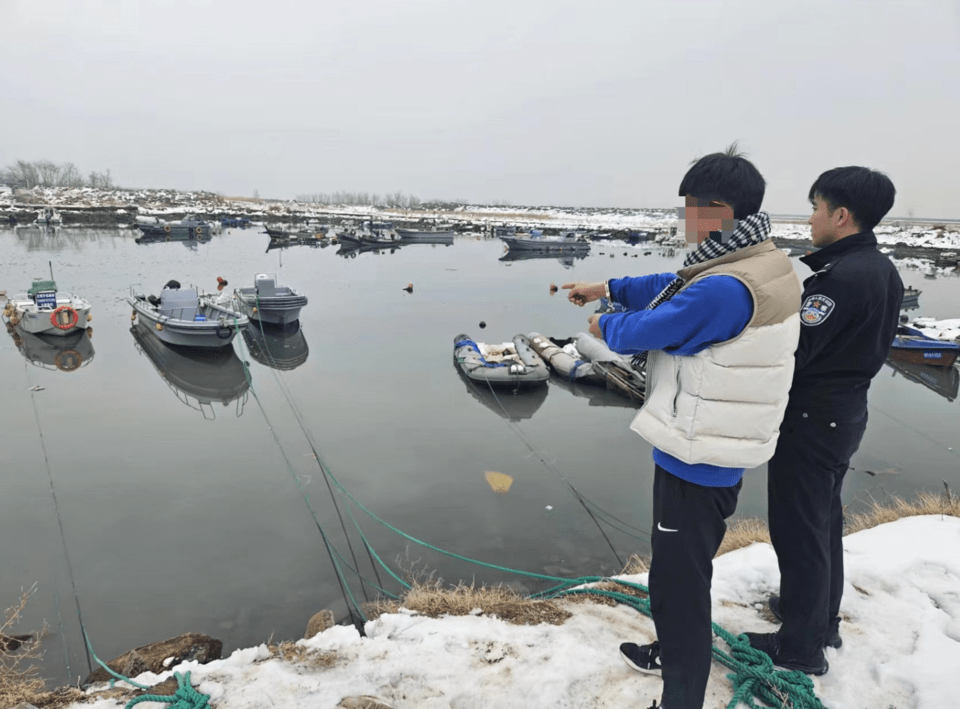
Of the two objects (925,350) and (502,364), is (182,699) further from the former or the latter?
(925,350)

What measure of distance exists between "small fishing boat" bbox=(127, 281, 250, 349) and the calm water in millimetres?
666

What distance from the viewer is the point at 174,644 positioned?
13.1 ft

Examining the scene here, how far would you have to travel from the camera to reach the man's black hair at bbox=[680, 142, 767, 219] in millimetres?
1623

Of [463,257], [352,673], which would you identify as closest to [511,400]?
[352,673]

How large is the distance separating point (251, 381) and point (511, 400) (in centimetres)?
644

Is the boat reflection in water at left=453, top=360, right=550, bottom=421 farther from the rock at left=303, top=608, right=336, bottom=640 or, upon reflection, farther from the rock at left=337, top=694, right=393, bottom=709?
the rock at left=337, top=694, right=393, bottom=709

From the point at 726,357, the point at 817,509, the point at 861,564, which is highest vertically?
the point at 726,357

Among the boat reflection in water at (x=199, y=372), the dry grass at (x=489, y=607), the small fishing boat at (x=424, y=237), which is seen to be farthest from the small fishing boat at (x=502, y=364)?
the small fishing boat at (x=424, y=237)

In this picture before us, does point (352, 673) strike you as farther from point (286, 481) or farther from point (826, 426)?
point (286, 481)

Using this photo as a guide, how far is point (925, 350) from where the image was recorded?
1427 cm

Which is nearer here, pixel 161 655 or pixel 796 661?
pixel 796 661

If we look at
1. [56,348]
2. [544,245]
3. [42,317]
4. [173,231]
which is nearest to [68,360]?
[56,348]

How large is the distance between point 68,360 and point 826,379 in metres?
16.8

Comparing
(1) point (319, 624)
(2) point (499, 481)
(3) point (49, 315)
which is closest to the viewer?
(1) point (319, 624)
